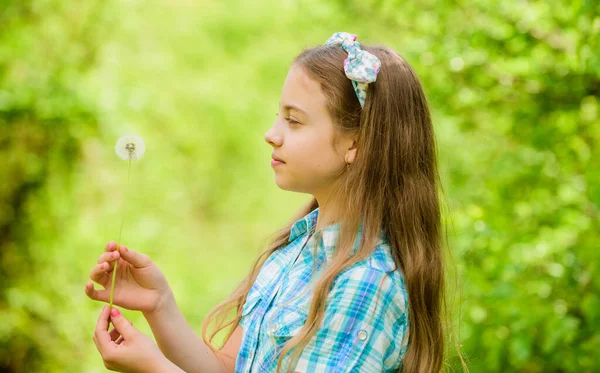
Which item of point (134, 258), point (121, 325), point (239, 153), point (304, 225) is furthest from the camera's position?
point (239, 153)

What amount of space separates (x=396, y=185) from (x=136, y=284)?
23.7 inches

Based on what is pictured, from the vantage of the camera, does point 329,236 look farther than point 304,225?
No

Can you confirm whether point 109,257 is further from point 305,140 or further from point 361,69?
point 361,69

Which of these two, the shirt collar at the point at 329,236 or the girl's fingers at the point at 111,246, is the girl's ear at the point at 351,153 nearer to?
the shirt collar at the point at 329,236

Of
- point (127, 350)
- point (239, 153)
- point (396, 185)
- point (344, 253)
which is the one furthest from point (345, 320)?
point (239, 153)

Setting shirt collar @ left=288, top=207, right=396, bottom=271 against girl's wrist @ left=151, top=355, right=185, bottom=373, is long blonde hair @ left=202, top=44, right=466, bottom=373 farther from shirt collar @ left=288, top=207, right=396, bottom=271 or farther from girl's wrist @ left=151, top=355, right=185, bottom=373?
girl's wrist @ left=151, top=355, right=185, bottom=373

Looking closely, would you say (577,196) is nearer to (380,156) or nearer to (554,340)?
(554,340)

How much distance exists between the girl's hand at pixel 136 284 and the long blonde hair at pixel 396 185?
0.38 metres

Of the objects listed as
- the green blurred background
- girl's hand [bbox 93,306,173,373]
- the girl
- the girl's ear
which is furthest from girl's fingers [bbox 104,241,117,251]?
the green blurred background

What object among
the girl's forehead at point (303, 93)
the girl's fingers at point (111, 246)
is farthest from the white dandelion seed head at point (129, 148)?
the girl's forehead at point (303, 93)

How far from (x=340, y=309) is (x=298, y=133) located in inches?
14.1

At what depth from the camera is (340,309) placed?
1.36 meters

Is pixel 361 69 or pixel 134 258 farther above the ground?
pixel 361 69

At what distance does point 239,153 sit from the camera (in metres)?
8.58
